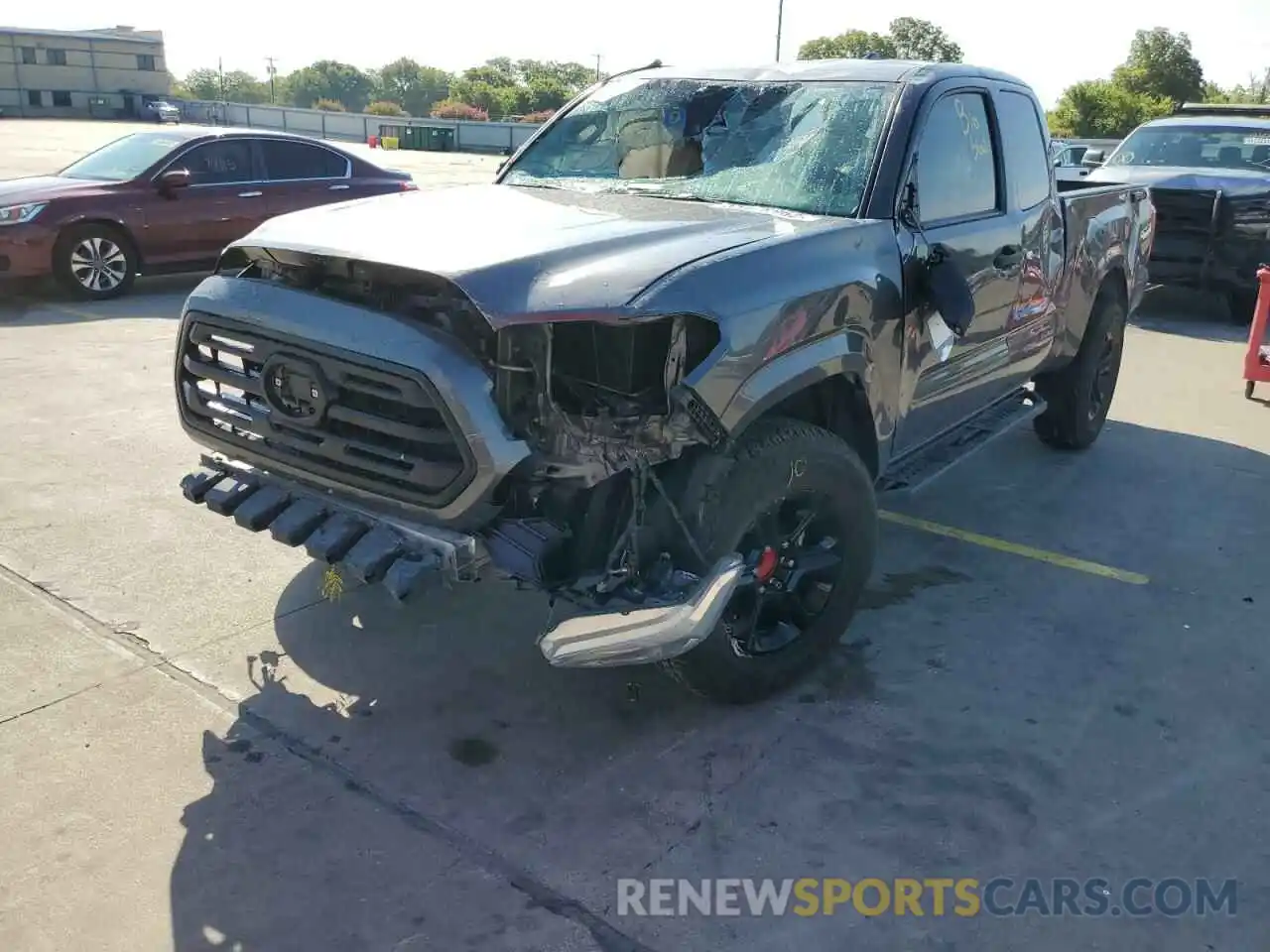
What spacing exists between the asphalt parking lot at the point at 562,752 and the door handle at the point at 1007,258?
A: 1315 mm

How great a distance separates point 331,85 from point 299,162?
493 ft

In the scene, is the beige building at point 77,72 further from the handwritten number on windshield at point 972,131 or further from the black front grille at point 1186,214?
the handwritten number on windshield at point 972,131

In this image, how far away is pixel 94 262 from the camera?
989 cm

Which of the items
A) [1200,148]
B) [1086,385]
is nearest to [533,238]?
[1086,385]

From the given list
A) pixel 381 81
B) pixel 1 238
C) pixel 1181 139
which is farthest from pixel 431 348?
pixel 381 81

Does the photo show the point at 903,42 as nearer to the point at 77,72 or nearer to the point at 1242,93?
the point at 1242,93

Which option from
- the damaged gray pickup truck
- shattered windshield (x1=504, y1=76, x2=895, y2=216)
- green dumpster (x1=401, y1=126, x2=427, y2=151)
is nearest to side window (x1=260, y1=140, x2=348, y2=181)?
shattered windshield (x1=504, y1=76, x2=895, y2=216)

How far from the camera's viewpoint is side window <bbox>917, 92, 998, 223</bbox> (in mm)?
4207

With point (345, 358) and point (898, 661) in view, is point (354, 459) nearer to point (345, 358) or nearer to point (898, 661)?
point (345, 358)

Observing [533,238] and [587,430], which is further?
[533,238]

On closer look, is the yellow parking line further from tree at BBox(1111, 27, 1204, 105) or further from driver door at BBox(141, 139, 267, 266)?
tree at BBox(1111, 27, 1204, 105)

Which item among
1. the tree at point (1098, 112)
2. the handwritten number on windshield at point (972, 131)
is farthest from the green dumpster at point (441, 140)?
the handwritten number on windshield at point (972, 131)

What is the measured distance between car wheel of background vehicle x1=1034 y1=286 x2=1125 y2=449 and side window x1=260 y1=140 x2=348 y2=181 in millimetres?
7789

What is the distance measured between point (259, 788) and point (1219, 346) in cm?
966
